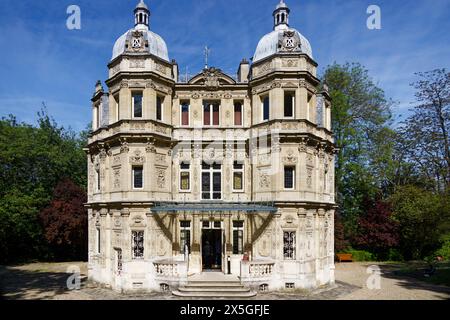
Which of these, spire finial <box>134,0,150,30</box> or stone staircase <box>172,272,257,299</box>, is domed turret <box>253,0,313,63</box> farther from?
stone staircase <box>172,272,257,299</box>

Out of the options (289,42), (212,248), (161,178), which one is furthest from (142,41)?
(212,248)

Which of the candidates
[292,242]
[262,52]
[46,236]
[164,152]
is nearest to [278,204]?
[292,242]

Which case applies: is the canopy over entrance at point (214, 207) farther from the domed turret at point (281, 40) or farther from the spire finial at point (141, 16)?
the spire finial at point (141, 16)

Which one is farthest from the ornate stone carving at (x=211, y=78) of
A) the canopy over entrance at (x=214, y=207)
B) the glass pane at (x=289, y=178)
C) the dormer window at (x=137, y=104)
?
the canopy over entrance at (x=214, y=207)

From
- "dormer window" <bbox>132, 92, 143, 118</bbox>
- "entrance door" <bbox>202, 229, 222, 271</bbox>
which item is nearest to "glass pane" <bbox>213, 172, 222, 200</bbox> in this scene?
"entrance door" <bbox>202, 229, 222, 271</bbox>

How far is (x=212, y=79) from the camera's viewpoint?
2247 centimetres

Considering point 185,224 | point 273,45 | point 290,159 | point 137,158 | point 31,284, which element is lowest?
point 31,284

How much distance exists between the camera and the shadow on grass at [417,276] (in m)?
21.6

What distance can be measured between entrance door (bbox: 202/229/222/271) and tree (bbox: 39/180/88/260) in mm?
14553

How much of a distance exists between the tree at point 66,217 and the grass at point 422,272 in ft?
84.6

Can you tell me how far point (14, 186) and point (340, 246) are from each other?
2988cm

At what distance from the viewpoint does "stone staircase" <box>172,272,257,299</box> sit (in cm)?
1814

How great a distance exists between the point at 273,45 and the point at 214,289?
1402cm

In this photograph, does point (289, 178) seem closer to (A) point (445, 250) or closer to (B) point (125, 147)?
(B) point (125, 147)
